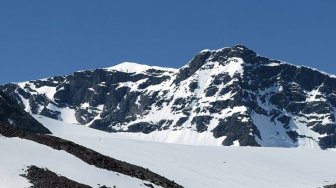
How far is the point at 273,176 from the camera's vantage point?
69.7 meters

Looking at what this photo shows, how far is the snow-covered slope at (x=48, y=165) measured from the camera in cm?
4012

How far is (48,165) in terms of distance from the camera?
4238 centimetres

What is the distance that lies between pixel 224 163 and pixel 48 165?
33.8 meters

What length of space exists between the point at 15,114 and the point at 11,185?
104 meters

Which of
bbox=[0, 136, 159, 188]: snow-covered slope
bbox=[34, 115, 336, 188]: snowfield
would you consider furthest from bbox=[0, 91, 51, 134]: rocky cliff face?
bbox=[0, 136, 159, 188]: snow-covered slope

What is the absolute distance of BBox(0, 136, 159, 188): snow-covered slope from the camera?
40.1 metres

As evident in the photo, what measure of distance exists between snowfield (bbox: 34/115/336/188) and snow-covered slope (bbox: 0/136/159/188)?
15.0 meters

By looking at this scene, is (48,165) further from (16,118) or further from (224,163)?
(16,118)

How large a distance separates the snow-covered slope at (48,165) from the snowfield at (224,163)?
49.4ft

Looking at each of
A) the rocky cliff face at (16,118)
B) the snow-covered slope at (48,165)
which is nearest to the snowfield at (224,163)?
the snow-covered slope at (48,165)

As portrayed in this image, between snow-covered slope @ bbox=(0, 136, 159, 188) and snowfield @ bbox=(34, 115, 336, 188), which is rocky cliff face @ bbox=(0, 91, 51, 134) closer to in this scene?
snowfield @ bbox=(34, 115, 336, 188)

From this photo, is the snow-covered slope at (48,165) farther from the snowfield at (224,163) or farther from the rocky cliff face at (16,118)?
the rocky cliff face at (16,118)

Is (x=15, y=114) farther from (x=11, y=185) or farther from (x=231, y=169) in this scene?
(x=11, y=185)

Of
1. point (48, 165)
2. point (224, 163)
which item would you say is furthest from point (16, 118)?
point (48, 165)
